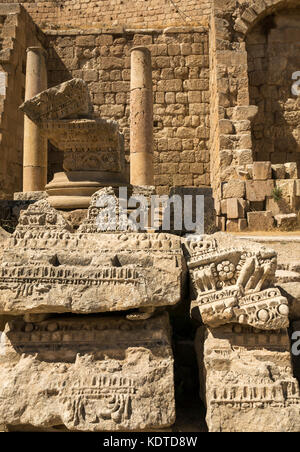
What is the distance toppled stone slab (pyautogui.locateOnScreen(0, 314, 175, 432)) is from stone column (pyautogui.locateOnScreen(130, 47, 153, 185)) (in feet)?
21.0

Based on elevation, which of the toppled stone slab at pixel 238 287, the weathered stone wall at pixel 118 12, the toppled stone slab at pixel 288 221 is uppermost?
the weathered stone wall at pixel 118 12

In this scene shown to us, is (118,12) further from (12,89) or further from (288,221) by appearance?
(288,221)

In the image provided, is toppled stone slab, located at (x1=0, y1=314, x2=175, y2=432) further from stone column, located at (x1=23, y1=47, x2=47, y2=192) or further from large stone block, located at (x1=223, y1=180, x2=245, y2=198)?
stone column, located at (x1=23, y1=47, x2=47, y2=192)

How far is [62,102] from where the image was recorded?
552cm

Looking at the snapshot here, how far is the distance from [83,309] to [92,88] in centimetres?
1066

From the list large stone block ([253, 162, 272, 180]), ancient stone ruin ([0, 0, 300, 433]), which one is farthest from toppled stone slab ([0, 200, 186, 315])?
large stone block ([253, 162, 272, 180])

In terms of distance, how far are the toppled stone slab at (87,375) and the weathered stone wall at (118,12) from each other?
14.4 meters

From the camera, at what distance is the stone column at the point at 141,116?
8.79m

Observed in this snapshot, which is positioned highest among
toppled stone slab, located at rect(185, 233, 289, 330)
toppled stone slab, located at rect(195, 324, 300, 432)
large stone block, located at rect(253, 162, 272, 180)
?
large stone block, located at rect(253, 162, 272, 180)

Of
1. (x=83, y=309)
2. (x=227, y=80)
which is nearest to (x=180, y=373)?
(x=83, y=309)

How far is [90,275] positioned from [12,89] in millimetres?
→ 9160

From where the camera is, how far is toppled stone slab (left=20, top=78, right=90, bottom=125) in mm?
5484

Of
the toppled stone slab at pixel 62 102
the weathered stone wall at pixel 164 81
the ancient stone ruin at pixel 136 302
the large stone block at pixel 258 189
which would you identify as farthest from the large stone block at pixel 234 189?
the toppled stone slab at pixel 62 102

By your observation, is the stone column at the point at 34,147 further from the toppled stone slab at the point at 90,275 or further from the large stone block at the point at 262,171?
the toppled stone slab at the point at 90,275
